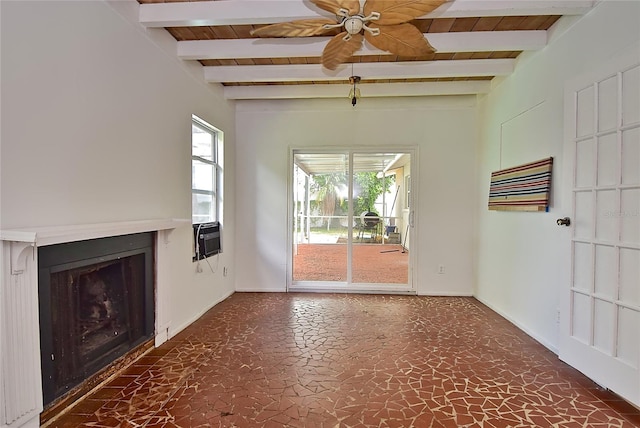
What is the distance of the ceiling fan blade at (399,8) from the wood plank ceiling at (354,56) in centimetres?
54

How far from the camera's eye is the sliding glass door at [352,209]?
4.88m

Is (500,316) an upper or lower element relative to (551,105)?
lower

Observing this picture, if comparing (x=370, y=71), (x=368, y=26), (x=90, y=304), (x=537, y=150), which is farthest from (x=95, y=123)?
(x=537, y=150)

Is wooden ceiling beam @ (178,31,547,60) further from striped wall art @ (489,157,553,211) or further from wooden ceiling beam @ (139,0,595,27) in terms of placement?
striped wall art @ (489,157,553,211)

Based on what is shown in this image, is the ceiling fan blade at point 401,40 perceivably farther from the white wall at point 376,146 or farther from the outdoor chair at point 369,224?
the outdoor chair at point 369,224

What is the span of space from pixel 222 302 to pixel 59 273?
247 cm

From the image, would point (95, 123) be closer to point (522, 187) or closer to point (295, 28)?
point (295, 28)

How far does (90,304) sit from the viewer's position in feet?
7.43

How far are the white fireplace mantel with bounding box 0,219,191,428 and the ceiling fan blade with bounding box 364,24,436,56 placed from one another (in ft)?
7.41

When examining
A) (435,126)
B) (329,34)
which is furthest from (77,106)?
(435,126)

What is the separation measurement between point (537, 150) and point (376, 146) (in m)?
2.03

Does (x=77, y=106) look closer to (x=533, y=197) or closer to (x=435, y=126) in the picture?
(x=533, y=197)

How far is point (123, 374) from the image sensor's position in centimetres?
245

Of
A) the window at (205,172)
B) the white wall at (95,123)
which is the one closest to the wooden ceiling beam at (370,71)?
the white wall at (95,123)
